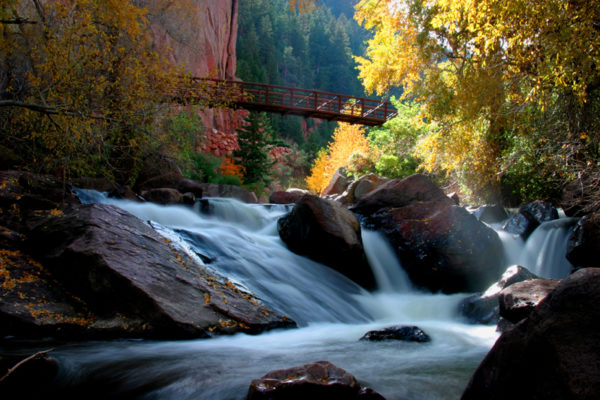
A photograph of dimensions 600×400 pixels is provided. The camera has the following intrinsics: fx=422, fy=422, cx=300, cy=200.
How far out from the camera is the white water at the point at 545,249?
8867mm

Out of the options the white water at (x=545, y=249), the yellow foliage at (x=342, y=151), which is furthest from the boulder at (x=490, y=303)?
the yellow foliage at (x=342, y=151)

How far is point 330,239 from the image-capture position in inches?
312

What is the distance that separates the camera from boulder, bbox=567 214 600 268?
750 cm

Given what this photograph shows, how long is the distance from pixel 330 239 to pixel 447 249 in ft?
8.15

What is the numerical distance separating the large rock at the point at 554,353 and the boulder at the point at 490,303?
3975mm

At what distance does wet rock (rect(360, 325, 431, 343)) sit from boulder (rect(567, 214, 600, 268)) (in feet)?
14.7

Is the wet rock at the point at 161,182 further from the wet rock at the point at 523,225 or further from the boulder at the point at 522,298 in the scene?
the boulder at the point at 522,298

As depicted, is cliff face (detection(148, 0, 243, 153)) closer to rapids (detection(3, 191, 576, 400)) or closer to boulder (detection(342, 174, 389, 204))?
boulder (detection(342, 174, 389, 204))

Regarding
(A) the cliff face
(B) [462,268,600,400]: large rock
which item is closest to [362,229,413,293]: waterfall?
(B) [462,268,600,400]: large rock

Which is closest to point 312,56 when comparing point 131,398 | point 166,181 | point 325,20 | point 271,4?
Result: point 325,20

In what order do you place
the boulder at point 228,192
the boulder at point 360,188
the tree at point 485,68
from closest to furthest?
1. the tree at point 485,68
2. the boulder at point 228,192
3. the boulder at point 360,188

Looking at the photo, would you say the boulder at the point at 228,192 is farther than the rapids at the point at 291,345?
Yes

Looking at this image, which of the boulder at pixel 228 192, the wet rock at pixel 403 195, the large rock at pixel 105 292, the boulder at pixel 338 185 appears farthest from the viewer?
the boulder at pixel 338 185

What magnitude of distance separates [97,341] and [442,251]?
656 centimetres
